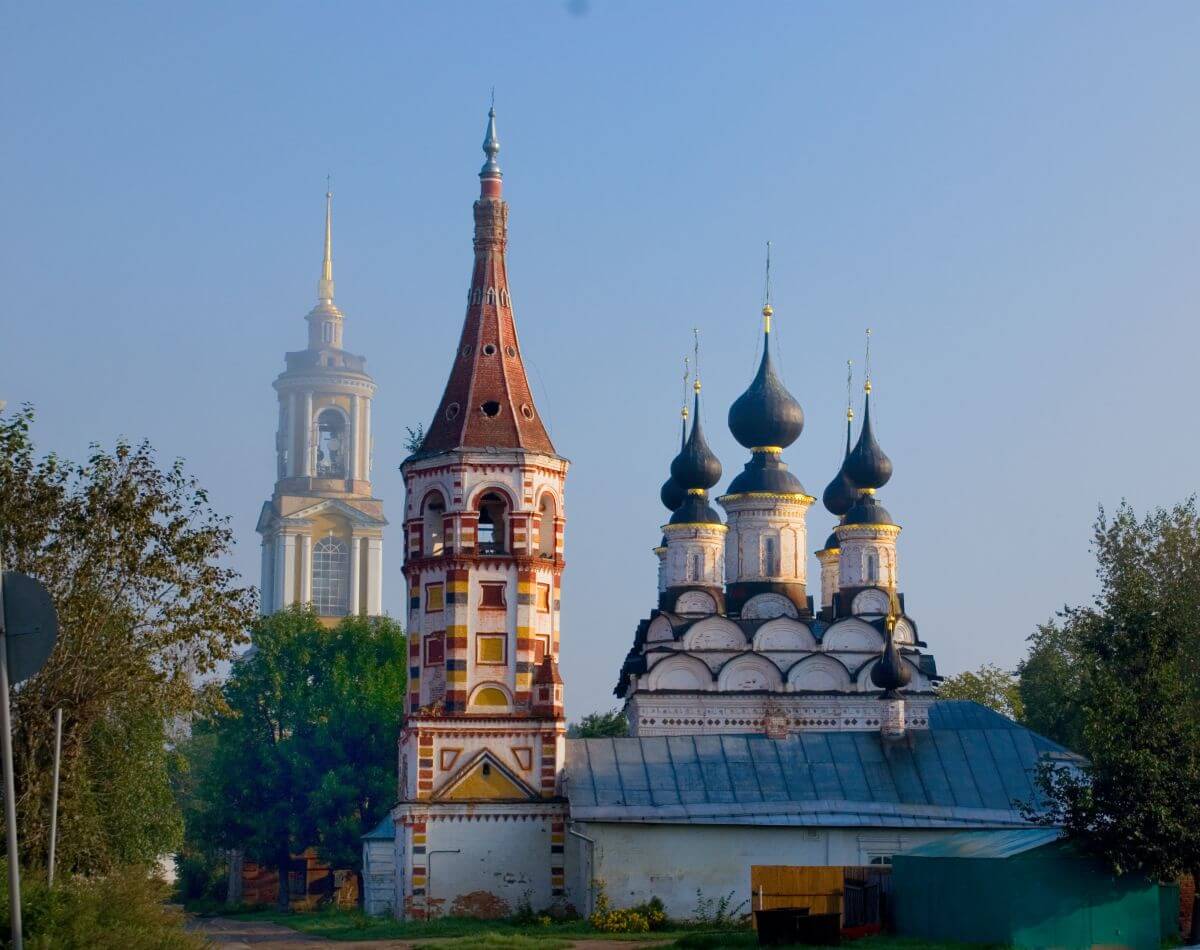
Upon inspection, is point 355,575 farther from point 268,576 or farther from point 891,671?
point 891,671

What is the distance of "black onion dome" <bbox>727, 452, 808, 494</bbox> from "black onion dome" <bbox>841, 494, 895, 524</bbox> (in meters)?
1.50

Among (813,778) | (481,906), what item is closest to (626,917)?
(481,906)

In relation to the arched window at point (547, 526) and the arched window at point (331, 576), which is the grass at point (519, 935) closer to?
the arched window at point (547, 526)

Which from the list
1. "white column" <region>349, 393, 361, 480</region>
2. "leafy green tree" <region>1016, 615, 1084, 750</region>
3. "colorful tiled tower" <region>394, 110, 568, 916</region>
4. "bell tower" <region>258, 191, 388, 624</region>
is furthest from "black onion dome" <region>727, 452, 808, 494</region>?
"white column" <region>349, 393, 361, 480</region>

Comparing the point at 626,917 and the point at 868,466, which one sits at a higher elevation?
the point at 868,466

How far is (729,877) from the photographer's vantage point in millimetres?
34562

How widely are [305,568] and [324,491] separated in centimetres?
641

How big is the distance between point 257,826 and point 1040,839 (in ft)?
104

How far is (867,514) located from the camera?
53.7 m

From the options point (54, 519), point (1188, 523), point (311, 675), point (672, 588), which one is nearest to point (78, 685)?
point (54, 519)

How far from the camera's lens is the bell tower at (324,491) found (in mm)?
106250

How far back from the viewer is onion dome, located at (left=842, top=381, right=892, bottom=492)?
5400 centimetres

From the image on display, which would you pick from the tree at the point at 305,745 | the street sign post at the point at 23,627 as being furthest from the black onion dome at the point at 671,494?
the street sign post at the point at 23,627

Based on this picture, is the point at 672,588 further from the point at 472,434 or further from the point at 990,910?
the point at 990,910
